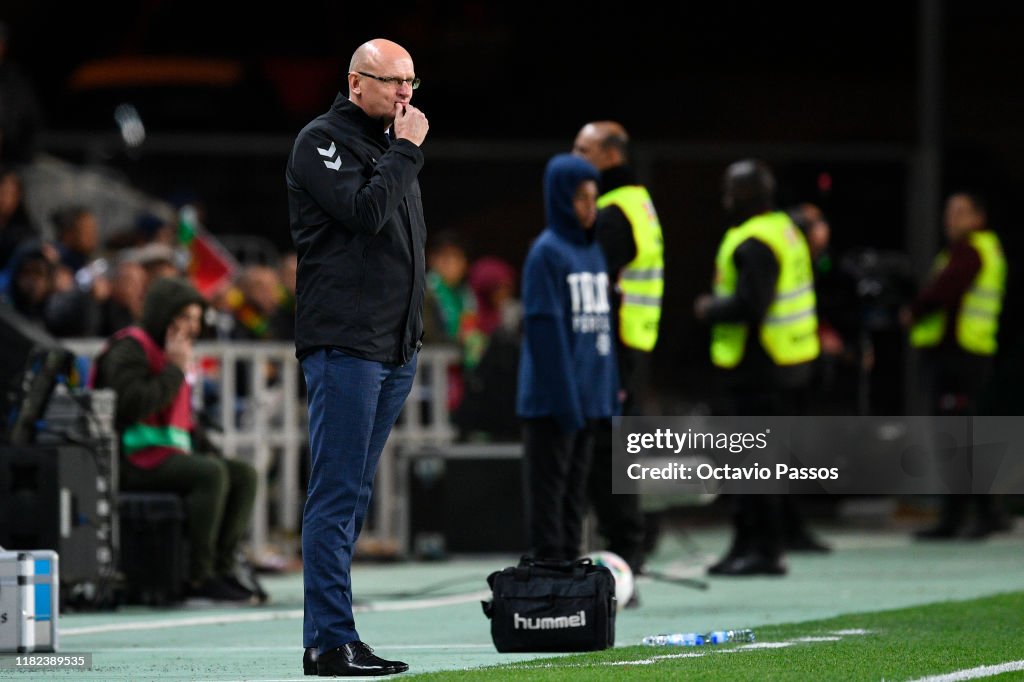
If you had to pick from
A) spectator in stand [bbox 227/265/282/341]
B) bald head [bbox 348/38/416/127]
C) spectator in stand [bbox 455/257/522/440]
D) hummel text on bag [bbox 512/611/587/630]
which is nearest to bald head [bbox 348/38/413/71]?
bald head [bbox 348/38/416/127]

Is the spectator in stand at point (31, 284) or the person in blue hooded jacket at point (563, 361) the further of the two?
the spectator in stand at point (31, 284)

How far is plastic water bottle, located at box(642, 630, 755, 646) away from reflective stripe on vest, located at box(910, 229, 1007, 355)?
7555mm

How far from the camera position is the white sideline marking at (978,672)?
287 inches

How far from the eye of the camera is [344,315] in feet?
24.3

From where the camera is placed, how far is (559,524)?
9852 mm

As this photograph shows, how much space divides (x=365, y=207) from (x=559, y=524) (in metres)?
2.92

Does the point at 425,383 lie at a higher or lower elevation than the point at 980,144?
lower

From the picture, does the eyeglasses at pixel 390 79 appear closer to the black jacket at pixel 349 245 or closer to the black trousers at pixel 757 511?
the black jacket at pixel 349 245

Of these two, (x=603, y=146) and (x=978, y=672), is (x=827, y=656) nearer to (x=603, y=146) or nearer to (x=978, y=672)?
(x=978, y=672)

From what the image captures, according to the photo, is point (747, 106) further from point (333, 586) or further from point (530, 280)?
point (333, 586)

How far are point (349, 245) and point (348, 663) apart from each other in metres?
1.38

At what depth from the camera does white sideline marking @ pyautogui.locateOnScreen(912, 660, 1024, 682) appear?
7281mm

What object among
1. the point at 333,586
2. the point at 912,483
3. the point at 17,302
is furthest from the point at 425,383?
the point at 333,586

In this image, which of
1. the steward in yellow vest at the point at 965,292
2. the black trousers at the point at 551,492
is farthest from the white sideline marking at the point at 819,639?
the steward in yellow vest at the point at 965,292
